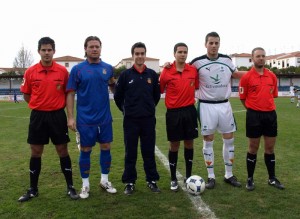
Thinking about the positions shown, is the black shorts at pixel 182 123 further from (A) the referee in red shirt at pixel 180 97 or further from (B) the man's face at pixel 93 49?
(B) the man's face at pixel 93 49

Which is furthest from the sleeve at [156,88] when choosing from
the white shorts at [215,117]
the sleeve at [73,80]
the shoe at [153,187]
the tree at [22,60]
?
the tree at [22,60]

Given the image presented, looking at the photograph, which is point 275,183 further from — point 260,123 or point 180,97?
point 180,97

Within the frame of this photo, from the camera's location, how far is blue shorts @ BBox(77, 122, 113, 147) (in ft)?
14.9

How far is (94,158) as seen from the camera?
701 cm

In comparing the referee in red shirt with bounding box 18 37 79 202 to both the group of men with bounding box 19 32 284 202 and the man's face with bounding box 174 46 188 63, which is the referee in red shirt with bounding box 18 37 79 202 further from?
the man's face with bounding box 174 46 188 63

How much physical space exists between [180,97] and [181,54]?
0.63 meters

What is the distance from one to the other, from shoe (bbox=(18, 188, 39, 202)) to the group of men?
0.01 m

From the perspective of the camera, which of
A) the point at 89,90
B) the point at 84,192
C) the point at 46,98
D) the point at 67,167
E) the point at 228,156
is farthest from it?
the point at 228,156

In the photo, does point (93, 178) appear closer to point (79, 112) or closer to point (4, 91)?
point (79, 112)

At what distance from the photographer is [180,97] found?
4.80 meters

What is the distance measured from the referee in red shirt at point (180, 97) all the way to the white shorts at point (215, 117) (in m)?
0.17

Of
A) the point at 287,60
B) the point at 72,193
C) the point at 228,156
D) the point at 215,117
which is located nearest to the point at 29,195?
the point at 72,193

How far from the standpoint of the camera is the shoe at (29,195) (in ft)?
14.6

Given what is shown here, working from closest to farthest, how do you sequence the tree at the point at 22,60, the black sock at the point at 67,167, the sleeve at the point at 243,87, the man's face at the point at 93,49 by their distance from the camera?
the man's face at the point at 93,49 < the black sock at the point at 67,167 < the sleeve at the point at 243,87 < the tree at the point at 22,60
